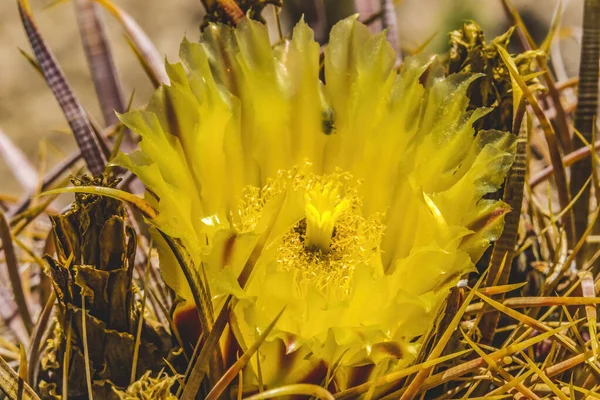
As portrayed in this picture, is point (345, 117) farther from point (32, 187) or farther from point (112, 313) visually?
point (32, 187)

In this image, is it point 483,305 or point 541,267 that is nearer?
point 483,305

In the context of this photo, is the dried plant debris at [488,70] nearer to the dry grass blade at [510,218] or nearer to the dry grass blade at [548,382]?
the dry grass blade at [510,218]

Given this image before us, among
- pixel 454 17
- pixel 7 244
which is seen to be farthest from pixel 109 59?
pixel 454 17

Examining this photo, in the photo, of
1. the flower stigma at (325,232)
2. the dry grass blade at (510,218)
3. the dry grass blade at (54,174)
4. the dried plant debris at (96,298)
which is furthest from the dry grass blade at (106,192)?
the dry grass blade at (54,174)

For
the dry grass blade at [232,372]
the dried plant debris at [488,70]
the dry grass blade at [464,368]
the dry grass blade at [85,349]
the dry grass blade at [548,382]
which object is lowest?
the dry grass blade at [548,382]

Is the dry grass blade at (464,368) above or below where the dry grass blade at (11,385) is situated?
below

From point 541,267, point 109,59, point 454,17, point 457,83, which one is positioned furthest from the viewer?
point 454,17

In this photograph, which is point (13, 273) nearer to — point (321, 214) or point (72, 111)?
point (72, 111)
